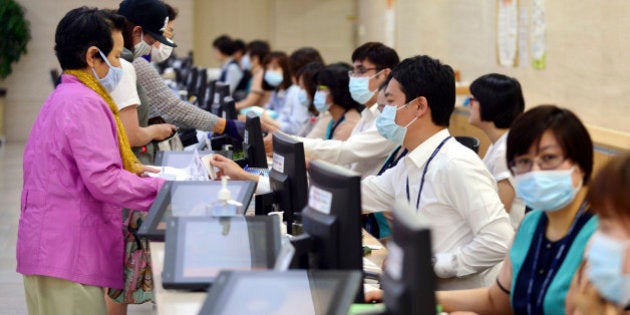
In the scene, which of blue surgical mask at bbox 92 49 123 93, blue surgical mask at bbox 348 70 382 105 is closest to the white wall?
blue surgical mask at bbox 348 70 382 105

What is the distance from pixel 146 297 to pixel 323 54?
13.6 metres

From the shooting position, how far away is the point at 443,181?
3357mm

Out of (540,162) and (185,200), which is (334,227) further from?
(185,200)

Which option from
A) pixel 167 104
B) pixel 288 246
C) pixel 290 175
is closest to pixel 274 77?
pixel 167 104

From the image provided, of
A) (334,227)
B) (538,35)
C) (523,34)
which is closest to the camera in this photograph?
(334,227)

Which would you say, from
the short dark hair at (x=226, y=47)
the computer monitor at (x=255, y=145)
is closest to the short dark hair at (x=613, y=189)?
the computer monitor at (x=255, y=145)

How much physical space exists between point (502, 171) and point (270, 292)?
2.75 m

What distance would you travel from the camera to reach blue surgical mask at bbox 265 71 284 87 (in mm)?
10656

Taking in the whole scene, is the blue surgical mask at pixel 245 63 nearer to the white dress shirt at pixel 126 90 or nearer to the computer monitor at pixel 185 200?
the white dress shirt at pixel 126 90

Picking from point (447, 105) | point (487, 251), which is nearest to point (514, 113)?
point (447, 105)

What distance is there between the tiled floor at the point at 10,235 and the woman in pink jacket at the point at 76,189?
220cm

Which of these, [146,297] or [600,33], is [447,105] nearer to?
[146,297]

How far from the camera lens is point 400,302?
165 centimetres

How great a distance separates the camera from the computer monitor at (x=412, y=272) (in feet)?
5.29
